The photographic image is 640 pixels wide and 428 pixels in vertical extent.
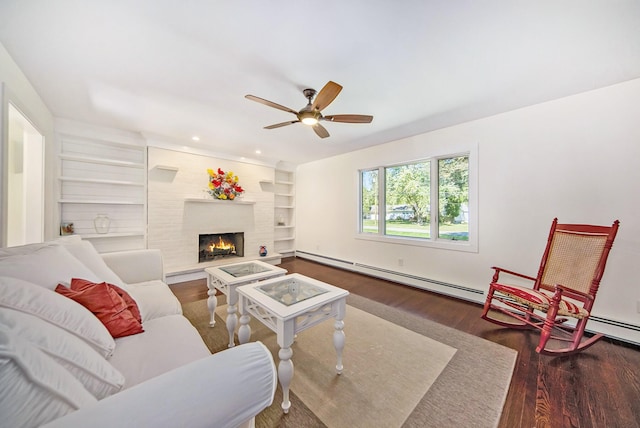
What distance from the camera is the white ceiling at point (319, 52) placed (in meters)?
1.43

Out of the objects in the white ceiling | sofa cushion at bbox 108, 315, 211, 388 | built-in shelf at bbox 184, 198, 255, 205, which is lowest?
sofa cushion at bbox 108, 315, 211, 388

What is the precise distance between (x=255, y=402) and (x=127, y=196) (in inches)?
171

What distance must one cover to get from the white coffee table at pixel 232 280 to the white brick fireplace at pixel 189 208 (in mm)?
1857

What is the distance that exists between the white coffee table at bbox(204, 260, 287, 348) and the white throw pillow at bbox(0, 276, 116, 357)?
3.24 ft

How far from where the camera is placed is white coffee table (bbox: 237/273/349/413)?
1.43m

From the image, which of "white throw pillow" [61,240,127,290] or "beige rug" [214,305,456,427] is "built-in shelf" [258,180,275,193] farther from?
"white throw pillow" [61,240,127,290]

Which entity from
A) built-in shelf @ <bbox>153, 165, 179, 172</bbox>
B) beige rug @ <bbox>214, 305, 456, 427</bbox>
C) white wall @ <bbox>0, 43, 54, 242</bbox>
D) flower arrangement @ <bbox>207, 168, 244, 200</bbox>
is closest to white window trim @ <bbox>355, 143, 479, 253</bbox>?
beige rug @ <bbox>214, 305, 456, 427</bbox>

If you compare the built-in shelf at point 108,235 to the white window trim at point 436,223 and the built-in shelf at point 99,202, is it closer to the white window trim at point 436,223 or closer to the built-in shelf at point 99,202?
the built-in shelf at point 99,202

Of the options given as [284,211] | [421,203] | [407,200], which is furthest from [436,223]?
[284,211]

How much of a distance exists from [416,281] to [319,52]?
3.26 meters

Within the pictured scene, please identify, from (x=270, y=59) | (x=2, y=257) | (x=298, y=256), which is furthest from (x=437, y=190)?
(x=2, y=257)

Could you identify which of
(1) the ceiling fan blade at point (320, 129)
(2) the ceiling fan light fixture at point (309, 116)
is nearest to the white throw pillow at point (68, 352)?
(2) the ceiling fan light fixture at point (309, 116)

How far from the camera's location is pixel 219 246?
471cm

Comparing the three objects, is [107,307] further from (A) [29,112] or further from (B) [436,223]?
(B) [436,223]
